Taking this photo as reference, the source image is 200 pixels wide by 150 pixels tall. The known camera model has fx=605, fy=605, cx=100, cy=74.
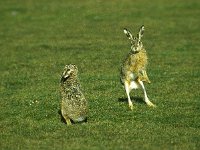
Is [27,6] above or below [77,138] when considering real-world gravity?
above

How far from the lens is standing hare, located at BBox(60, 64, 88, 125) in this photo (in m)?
19.2

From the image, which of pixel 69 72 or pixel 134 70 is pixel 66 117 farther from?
pixel 134 70

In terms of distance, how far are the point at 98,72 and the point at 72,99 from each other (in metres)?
10.7

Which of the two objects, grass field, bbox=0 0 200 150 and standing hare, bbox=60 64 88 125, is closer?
grass field, bbox=0 0 200 150

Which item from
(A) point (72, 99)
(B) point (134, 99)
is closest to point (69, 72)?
(A) point (72, 99)

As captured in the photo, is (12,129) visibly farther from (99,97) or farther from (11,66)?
(11,66)

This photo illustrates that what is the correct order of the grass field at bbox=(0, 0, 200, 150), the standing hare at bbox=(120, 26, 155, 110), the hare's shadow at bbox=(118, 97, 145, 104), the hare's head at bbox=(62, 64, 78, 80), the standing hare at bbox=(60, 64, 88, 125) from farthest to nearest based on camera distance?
the hare's shadow at bbox=(118, 97, 145, 104)
the standing hare at bbox=(120, 26, 155, 110)
the hare's head at bbox=(62, 64, 78, 80)
the standing hare at bbox=(60, 64, 88, 125)
the grass field at bbox=(0, 0, 200, 150)

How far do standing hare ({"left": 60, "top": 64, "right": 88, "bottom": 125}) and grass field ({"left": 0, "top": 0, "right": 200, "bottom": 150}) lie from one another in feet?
1.11

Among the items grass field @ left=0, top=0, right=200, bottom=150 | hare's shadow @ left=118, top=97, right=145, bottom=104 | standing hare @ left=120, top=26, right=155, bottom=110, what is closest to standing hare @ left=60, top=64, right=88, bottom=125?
grass field @ left=0, top=0, right=200, bottom=150

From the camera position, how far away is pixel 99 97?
24000 millimetres

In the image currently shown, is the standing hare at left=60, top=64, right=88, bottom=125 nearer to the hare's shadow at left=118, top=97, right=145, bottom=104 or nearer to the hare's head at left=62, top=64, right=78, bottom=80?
the hare's head at left=62, top=64, right=78, bottom=80

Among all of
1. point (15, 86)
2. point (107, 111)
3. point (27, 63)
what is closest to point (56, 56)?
point (27, 63)

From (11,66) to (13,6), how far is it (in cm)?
2217

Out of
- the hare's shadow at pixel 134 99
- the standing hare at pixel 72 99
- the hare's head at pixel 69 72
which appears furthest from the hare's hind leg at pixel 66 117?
the hare's shadow at pixel 134 99
